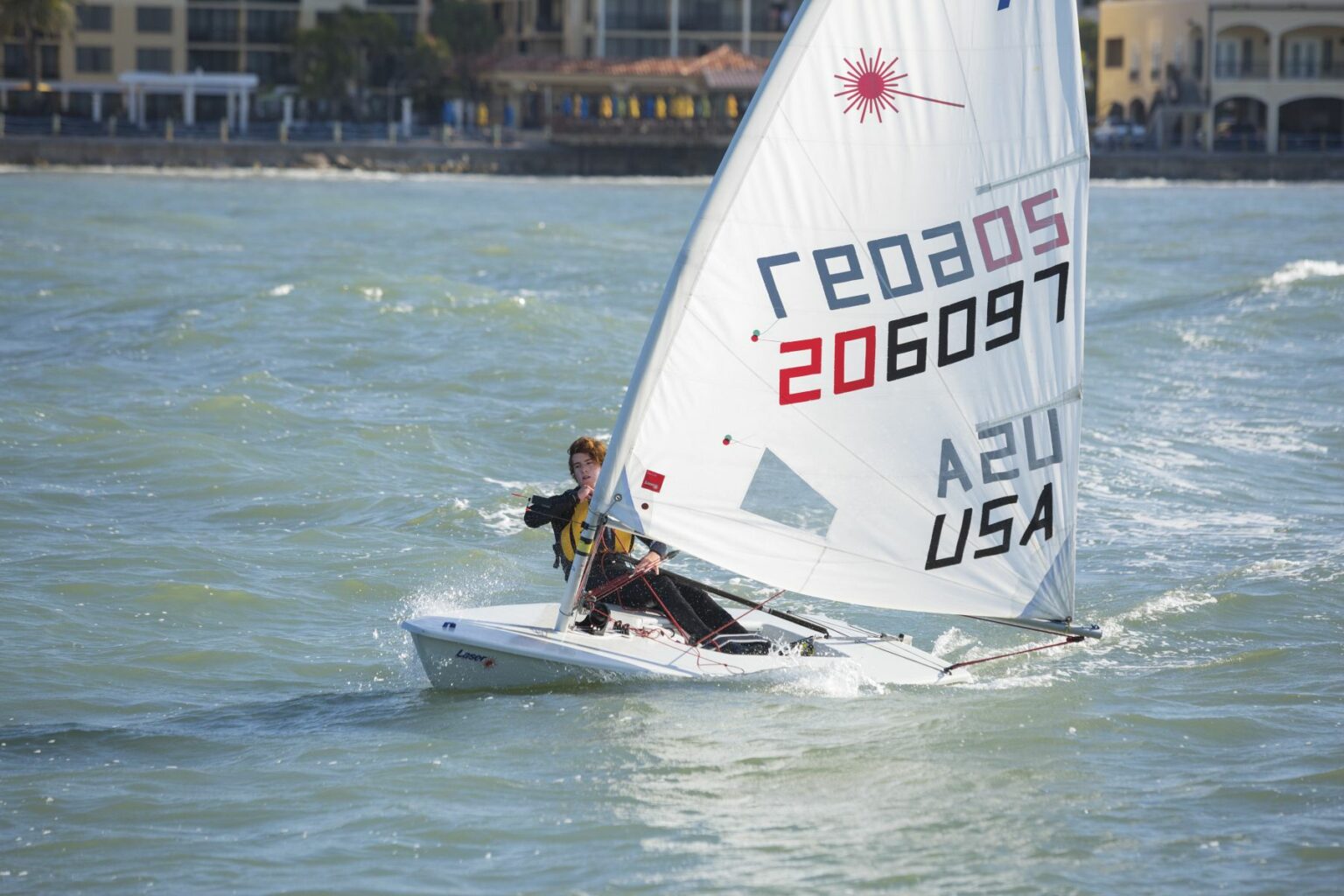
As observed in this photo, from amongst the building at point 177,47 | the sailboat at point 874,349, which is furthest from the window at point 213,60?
the sailboat at point 874,349

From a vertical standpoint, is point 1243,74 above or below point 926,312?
above

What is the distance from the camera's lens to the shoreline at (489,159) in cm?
5656

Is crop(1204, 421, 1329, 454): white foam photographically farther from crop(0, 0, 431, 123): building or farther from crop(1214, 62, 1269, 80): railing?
crop(0, 0, 431, 123): building

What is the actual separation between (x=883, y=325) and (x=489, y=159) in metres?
54.5

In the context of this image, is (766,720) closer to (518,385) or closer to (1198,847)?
(1198,847)

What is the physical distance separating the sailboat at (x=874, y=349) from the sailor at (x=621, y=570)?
213mm

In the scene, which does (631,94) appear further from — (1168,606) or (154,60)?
(1168,606)

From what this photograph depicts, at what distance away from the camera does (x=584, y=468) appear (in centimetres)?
796

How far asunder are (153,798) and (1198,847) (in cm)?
403

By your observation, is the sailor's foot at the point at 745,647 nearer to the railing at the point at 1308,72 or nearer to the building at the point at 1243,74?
the building at the point at 1243,74

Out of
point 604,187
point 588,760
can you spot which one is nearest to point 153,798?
point 588,760

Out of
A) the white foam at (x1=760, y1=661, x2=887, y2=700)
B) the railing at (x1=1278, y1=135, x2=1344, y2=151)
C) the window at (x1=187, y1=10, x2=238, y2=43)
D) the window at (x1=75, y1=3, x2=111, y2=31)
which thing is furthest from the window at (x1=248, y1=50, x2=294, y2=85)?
the white foam at (x1=760, y1=661, x2=887, y2=700)

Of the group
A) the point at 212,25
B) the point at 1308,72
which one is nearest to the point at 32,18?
the point at 212,25

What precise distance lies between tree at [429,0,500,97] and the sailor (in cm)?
6402
